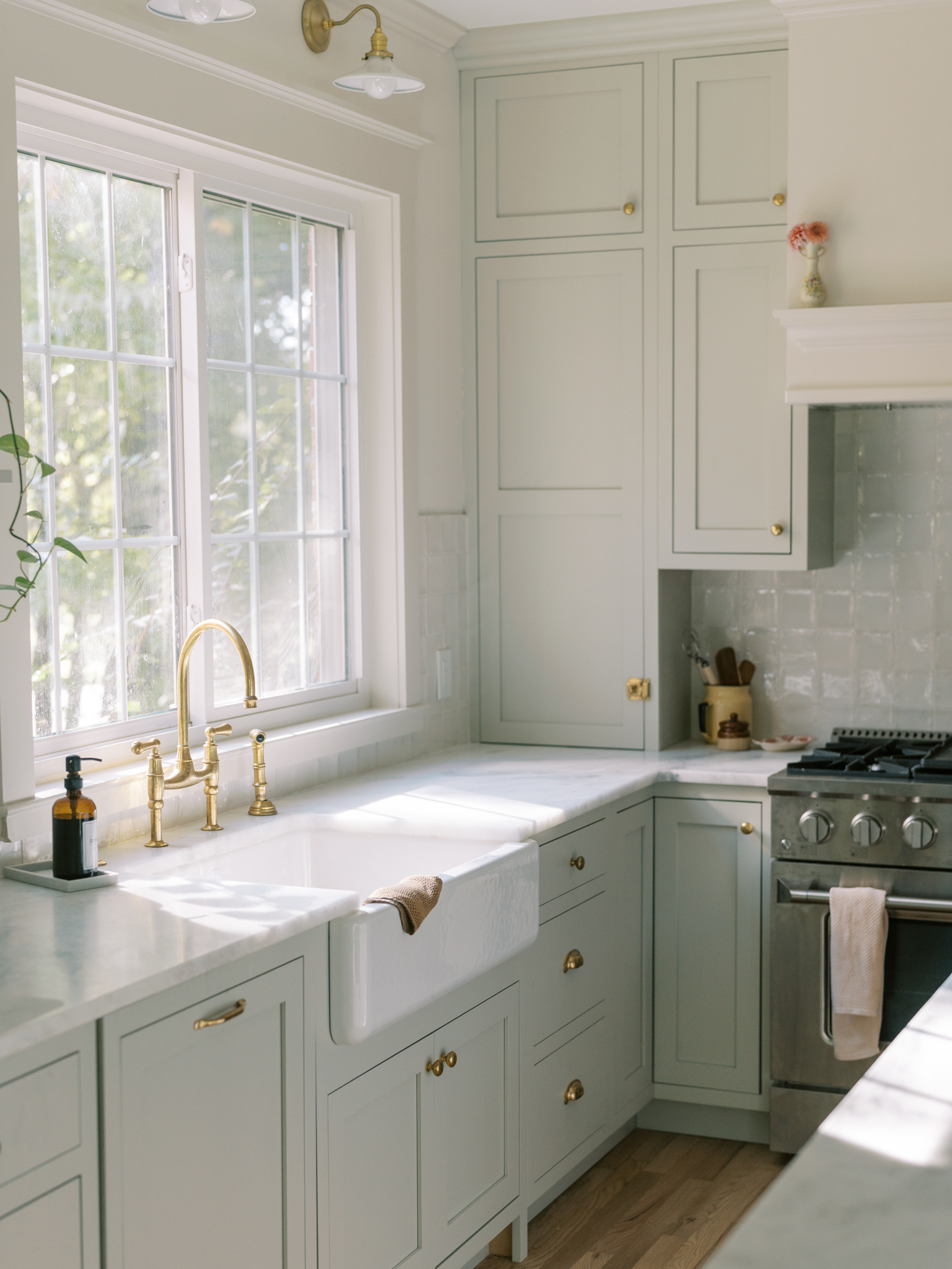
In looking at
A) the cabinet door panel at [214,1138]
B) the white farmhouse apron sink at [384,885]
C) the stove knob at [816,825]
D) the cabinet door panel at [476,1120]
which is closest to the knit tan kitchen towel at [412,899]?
the white farmhouse apron sink at [384,885]

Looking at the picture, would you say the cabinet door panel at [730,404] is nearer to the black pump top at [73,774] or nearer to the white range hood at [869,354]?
the white range hood at [869,354]

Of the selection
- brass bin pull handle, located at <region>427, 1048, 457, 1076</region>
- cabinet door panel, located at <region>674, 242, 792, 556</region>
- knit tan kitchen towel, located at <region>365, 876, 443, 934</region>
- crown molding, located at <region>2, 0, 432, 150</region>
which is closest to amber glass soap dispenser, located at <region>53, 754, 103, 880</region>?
knit tan kitchen towel, located at <region>365, 876, 443, 934</region>

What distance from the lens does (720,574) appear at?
401cm

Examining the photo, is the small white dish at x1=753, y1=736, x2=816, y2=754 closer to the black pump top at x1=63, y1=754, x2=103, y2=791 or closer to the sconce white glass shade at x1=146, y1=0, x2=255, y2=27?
the black pump top at x1=63, y1=754, x2=103, y2=791

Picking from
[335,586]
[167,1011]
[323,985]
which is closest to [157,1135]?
[167,1011]

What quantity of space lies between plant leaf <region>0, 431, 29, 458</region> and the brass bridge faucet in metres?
0.56

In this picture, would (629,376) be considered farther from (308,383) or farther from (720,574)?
(308,383)

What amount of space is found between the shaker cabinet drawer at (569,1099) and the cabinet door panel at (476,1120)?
0.12 meters

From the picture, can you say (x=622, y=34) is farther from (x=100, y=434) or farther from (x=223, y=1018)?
(x=223, y=1018)

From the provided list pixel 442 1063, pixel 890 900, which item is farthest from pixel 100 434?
pixel 890 900

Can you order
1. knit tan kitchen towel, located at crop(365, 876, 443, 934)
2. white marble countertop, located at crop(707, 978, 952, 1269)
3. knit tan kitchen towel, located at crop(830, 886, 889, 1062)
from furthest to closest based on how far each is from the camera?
knit tan kitchen towel, located at crop(830, 886, 889, 1062) < knit tan kitchen towel, located at crop(365, 876, 443, 934) < white marble countertop, located at crop(707, 978, 952, 1269)

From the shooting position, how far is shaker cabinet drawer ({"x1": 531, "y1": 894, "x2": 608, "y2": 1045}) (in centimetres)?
296

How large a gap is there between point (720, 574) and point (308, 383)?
1365 millimetres

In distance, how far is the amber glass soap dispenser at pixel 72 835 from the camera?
7.31 ft
